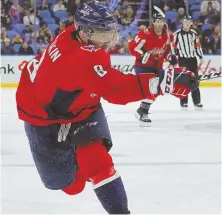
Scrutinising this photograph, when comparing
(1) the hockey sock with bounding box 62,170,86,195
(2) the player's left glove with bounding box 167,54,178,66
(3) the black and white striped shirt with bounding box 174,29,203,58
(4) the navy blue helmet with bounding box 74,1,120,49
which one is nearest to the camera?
(4) the navy blue helmet with bounding box 74,1,120,49

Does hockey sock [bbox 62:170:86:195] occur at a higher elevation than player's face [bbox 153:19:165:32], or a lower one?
higher

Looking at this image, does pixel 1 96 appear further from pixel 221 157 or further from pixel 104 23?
pixel 104 23

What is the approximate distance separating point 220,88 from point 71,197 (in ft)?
20.1

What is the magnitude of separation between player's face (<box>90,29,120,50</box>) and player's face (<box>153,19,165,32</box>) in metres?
→ 3.62

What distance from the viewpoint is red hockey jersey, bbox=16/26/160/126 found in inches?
73.2

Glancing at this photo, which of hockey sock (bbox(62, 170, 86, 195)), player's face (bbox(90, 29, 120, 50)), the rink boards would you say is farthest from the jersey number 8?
the rink boards

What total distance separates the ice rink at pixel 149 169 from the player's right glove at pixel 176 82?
75cm

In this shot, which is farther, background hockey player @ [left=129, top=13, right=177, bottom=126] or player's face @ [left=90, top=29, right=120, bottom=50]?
background hockey player @ [left=129, top=13, right=177, bottom=126]

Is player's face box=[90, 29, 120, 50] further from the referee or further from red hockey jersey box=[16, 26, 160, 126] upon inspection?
the referee

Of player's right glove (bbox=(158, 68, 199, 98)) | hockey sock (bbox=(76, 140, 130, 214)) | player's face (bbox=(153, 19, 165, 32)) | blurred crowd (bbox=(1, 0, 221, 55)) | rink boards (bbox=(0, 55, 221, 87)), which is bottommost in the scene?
rink boards (bbox=(0, 55, 221, 87))

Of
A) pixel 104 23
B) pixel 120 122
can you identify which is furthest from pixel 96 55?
pixel 120 122

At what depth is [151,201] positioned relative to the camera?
2.70 m

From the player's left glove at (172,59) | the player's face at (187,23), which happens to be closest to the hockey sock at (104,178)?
the player's left glove at (172,59)

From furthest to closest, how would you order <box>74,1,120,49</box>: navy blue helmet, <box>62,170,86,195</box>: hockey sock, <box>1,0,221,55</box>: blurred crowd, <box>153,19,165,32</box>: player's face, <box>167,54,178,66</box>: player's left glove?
<box>1,0,221,55</box>: blurred crowd
<box>167,54,178,66</box>: player's left glove
<box>153,19,165,32</box>: player's face
<box>62,170,86,195</box>: hockey sock
<box>74,1,120,49</box>: navy blue helmet
